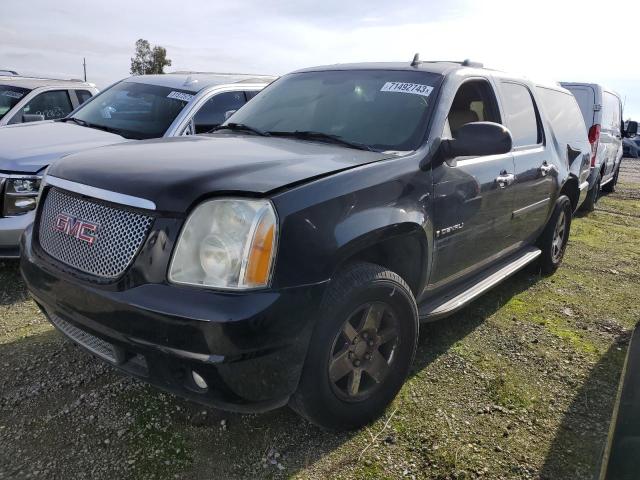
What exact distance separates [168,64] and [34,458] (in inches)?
1956

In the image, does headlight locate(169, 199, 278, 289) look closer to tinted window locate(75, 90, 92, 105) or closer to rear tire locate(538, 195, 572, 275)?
rear tire locate(538, 195, 572, 275)

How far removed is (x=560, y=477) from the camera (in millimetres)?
2451

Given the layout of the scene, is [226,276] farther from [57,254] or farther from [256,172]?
[57,254]

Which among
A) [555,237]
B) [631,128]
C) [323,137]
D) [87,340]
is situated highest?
[323,137]

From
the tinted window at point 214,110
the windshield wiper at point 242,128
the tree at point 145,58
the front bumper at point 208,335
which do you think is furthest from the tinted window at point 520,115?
the tree at point 145,58

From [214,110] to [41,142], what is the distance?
5.33 feet

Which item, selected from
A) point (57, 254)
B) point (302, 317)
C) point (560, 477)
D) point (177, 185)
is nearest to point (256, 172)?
point (177, 185)

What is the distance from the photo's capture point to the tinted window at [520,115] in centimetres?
399

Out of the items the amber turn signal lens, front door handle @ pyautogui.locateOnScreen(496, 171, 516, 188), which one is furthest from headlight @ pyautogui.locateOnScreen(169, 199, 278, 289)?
front door handle @ pyautogui.locateOnScreen(496, 171, 516, 188)

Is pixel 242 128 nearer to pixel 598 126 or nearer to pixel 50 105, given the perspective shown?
pixel 50 105

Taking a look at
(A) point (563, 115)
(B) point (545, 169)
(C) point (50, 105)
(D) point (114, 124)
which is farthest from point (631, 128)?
(C) point (50, 105)

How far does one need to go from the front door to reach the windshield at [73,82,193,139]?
2.92 m

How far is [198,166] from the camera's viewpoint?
237 centimetres

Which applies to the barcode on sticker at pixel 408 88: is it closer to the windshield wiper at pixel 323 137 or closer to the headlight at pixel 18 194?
the windshield wiper at pixel 323 137
